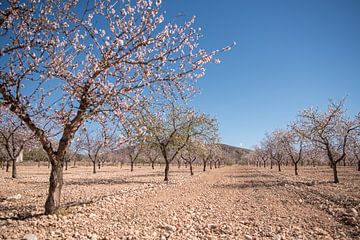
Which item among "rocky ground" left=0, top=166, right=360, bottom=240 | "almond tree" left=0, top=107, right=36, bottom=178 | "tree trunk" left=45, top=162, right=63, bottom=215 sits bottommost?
"rocky ground" left=0, top=166, right=360, bottom=240

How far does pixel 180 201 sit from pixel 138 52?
8.66 m

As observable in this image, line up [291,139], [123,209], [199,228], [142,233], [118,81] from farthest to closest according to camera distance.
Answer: [291,139]
[123,209]
[118,81]
[199,228]
[142,233]

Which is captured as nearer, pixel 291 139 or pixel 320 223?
pixel 320 223

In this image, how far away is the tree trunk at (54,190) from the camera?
952 centimetres

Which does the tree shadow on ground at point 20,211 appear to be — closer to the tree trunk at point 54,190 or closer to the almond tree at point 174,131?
the tree trunk at point 54,190

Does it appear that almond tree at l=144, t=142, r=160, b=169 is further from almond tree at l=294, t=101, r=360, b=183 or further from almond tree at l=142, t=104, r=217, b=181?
almond tree at l=294, t=101, r=360, b=183

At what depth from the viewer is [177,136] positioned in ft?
91.9

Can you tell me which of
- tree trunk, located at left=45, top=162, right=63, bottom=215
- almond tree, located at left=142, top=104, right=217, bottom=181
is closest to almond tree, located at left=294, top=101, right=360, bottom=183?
almond tree, located at left=142, top=104, right=217, bottom=181

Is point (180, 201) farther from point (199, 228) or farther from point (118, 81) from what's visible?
point (118, 81)

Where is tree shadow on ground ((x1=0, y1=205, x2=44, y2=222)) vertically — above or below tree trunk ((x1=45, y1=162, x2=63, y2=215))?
below

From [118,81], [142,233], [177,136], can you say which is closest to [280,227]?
[142,233]

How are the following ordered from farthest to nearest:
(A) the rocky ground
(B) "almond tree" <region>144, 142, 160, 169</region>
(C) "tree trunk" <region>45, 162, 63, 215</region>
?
(B) "almond tree" <region>144, 142, 160, 169</region>, (C) "tree trunk" <region>45, 162, 63, 215</region>, (A) the rocky ground

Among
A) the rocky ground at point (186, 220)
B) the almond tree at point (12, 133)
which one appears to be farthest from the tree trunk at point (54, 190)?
the almond tree at point (12, 133)

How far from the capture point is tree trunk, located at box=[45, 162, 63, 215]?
9523mm
